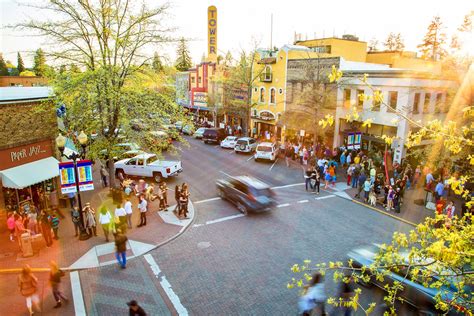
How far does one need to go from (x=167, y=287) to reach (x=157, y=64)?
1210cm

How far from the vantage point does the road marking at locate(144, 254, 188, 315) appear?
958 centimetres

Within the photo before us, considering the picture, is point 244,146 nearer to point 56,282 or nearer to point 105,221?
point 105,221

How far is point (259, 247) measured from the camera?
13.2 m

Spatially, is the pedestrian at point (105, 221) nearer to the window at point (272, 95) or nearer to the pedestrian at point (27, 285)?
the pedestrian at point (27, 285)

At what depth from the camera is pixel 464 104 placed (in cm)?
2083

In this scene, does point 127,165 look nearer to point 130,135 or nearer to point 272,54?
point 130,135

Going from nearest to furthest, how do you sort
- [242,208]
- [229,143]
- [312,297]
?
[312,297] < [242,208] < [229,143]

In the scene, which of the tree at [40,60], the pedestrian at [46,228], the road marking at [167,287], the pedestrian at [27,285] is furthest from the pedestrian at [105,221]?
the tree at [40,60]

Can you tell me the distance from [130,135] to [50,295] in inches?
343

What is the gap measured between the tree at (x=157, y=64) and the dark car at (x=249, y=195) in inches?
295

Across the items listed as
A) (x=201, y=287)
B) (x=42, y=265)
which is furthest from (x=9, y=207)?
(x=201, y=287)

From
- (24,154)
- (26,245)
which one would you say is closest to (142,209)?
(26,245)

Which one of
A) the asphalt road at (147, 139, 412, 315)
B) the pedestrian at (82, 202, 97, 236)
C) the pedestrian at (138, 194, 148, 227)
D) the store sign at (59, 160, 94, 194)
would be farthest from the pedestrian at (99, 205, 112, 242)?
the asphalt road at (147, 139, 412, 315)

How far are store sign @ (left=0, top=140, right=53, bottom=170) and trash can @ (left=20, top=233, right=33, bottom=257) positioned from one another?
3.53 m
